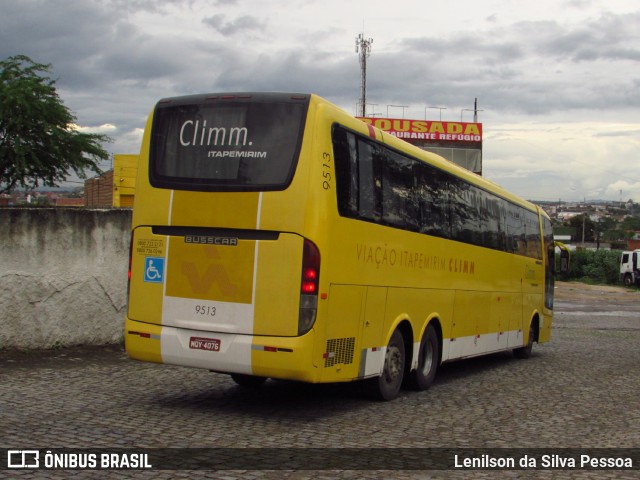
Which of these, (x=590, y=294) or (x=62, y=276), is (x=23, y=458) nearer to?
(x=62, y=276)

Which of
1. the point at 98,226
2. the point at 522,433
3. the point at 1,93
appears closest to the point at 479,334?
the point at 522,433

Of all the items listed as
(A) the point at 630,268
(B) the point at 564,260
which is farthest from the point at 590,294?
(B) the point at 564,260

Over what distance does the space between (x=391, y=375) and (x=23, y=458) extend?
4.94m

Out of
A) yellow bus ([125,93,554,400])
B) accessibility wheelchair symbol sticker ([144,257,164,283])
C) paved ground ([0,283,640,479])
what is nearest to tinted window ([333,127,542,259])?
yellow bus ([125,93,554,400])

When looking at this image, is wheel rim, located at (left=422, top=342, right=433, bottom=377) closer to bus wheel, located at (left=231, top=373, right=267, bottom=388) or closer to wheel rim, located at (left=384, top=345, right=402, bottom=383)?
wheel rim, located at (left=384, top=345, right=402, bottom=383)

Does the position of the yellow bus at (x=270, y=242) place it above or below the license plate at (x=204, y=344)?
above

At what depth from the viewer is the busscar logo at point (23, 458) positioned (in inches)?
247

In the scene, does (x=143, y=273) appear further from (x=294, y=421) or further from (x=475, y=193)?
(x=475, y=193)

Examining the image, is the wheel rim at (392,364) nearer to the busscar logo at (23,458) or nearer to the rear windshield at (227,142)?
the rear windshield at (227,142)

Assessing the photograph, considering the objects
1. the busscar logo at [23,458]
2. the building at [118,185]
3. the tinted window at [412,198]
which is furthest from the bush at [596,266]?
the busscar logo at [23,458]

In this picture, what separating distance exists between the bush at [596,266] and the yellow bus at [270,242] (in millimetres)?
58529

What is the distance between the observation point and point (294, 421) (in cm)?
870

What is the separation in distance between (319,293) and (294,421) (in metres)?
1.41

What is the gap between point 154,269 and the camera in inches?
354
